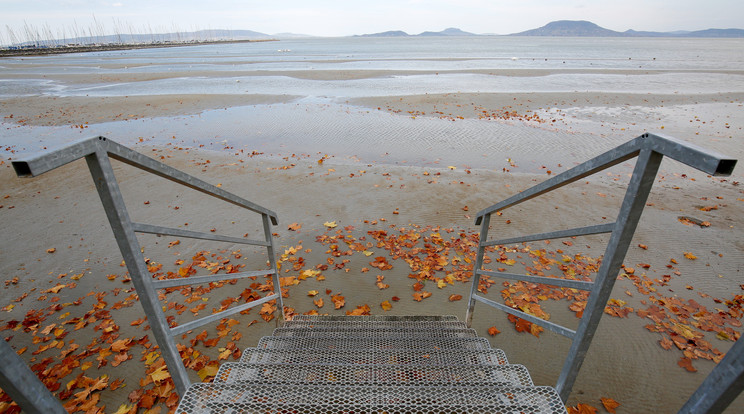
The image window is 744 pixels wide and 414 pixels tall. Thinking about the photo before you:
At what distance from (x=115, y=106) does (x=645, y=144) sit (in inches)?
1031

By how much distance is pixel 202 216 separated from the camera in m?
7.91

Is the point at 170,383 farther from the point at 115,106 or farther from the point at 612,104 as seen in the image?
the point at 612,104

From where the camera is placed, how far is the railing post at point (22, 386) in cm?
98

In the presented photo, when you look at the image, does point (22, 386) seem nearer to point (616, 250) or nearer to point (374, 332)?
point (616, 250)

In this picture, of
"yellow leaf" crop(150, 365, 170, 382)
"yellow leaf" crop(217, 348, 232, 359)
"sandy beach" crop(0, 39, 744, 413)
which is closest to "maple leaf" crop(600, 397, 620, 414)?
"sandy beach" crop(0, 39, 744, 413)

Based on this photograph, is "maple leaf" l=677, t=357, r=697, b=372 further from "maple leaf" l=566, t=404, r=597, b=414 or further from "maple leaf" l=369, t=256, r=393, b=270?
"maple leaf" l=369, t=256, r=393, b=270

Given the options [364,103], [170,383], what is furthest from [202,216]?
[364,103]

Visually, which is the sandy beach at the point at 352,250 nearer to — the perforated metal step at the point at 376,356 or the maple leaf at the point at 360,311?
the maple leaf at the point at 360,311

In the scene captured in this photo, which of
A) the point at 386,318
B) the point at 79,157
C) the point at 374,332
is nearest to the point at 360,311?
the point at 386,318

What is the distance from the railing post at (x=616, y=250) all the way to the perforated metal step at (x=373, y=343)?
50.2 inches

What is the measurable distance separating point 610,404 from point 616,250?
2992 mm

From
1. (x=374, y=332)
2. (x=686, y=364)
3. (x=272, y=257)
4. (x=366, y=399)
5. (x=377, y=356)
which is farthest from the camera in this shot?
(x=272, y=257)

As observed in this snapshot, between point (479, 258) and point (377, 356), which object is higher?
point (479, 258)

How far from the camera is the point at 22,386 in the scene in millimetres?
1041
